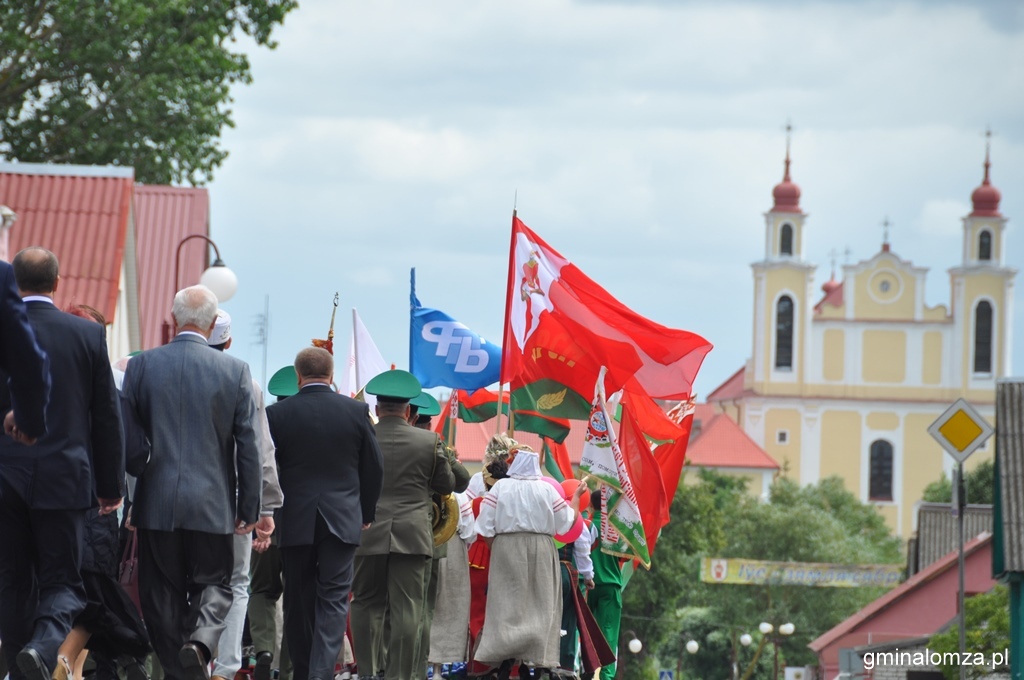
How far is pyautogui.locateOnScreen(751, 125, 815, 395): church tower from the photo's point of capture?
381 feet

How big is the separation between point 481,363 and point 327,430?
6.44 meters

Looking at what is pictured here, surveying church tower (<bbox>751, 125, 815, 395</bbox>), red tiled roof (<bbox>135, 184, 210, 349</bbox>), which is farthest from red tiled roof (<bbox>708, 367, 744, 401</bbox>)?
red tiled roof (<bbox>135, 184, 210, 349</bbox>)

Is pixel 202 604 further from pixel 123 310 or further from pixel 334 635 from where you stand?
pixel 123 310

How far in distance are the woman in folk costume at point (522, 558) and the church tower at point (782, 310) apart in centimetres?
10467

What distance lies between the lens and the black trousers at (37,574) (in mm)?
8117

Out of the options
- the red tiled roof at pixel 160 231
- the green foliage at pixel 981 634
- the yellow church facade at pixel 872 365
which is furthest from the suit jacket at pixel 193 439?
the yellow church facade at pixel 872 365

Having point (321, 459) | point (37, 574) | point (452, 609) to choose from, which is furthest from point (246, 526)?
point (452, 609)

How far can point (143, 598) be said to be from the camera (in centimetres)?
898

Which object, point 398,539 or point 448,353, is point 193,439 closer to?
point 398,539

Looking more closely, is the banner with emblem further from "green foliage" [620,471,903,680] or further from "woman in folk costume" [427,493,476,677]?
"green foliage" [620,471,903,680]

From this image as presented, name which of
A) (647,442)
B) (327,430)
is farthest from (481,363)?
(327,430)

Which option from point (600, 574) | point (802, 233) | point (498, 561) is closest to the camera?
point (498, 561)

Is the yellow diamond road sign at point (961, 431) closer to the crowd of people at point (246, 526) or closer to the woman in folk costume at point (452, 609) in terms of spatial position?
the crowd of people at point (246, 526)

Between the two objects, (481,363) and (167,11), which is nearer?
(481,363)
